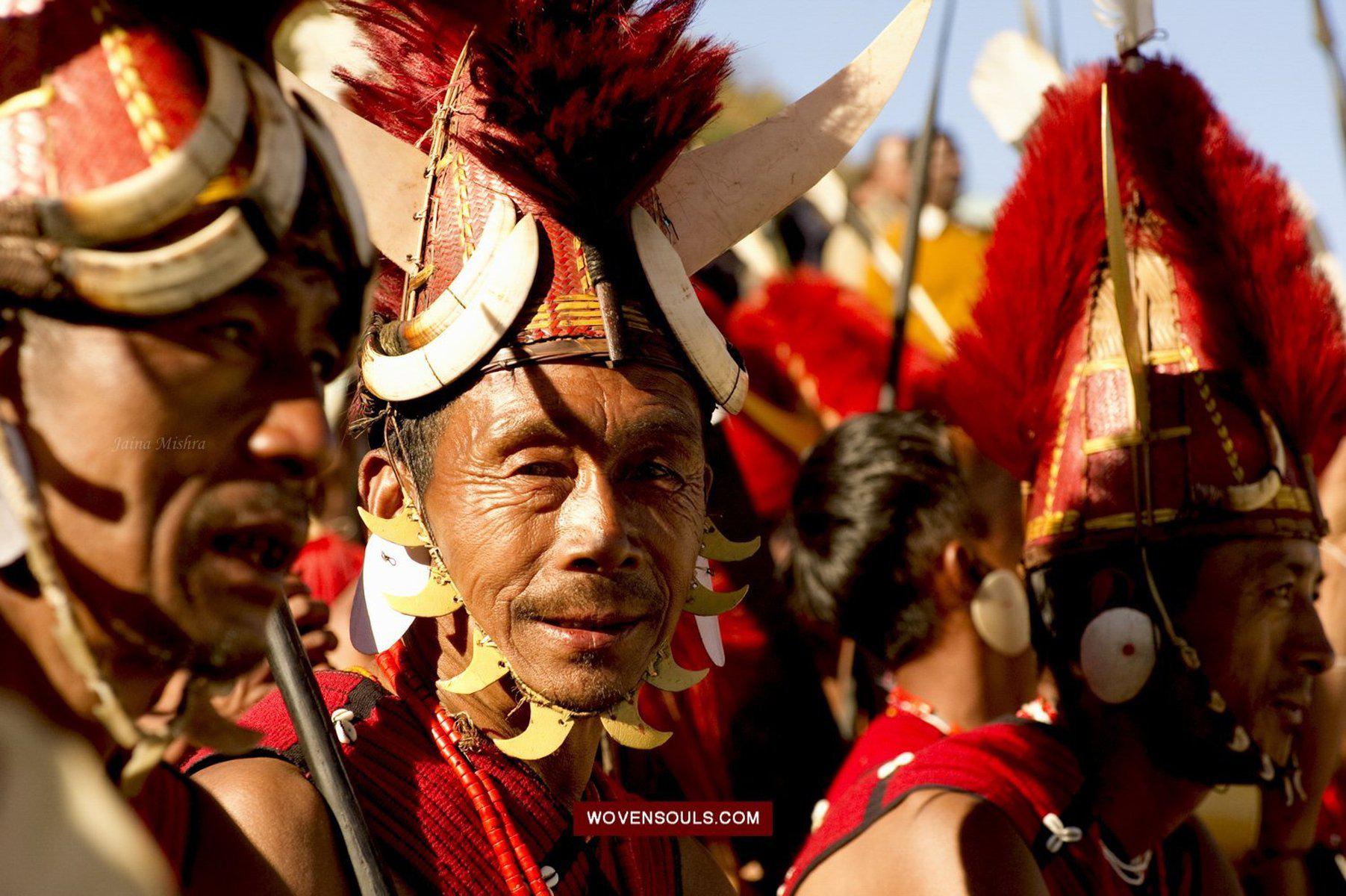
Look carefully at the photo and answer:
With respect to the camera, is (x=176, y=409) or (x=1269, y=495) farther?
(x=1269, y=495)

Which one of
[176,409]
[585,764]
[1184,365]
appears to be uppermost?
[176,409]

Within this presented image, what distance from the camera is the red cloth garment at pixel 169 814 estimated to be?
1.73 m

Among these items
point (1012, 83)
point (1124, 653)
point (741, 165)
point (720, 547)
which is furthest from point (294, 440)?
point (1012, 83)

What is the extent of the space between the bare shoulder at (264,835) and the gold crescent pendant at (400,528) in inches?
17.9

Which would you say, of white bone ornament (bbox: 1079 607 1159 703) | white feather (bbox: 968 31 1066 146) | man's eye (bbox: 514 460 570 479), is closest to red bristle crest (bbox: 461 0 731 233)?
man's eye (bbox: 514 460 570 479)

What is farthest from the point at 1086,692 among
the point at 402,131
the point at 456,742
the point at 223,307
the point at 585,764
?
the point at 223,307

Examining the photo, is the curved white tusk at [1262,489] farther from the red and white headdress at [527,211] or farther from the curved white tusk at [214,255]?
the curved white tusk at [214,255]

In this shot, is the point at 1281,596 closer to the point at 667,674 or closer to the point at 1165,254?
the point at 1165,254

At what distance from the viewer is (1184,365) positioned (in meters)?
3.42

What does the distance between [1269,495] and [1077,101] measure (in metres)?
1.06

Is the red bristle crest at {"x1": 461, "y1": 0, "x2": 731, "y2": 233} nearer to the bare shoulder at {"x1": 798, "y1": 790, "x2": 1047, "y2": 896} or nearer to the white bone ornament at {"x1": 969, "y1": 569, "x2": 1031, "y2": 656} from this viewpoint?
the bare shoulder at {"x1": 798, "y1": 790, "x2": 1047, "y2": 896}

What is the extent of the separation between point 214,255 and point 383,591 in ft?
3.65

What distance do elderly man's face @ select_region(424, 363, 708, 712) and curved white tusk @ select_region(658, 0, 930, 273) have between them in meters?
0.42

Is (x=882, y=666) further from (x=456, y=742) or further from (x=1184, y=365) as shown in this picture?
(x=456, y=742)
